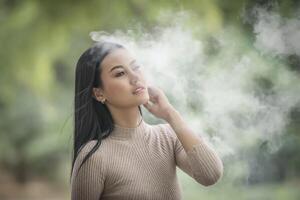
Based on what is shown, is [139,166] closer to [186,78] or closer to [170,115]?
[170,115]

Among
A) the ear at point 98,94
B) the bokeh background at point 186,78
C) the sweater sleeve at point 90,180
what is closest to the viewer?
the sweater sleeve at point 90,180

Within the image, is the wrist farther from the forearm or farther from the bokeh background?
the bokeh background

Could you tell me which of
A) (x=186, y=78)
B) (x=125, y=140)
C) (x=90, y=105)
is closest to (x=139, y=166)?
(x=125, y=140)

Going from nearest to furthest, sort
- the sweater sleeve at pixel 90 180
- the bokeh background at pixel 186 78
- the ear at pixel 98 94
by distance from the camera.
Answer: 1. the sweater sleeve at pixel 90 180
2. the ear at pixel 98 94
3. the bokeh background at pixel 186 78

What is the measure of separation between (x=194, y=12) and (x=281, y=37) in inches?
11.6

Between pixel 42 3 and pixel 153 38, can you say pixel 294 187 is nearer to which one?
→ pixel 153 38

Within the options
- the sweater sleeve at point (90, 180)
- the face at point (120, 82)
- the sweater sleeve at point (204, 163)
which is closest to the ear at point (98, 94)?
the face at point (120, 82)

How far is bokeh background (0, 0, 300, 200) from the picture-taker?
166 cm

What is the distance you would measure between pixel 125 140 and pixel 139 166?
0.28 ft

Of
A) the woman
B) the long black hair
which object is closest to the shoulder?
the woman

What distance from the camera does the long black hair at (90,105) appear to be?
1.47 metres

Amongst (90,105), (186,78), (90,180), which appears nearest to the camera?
(90,180)

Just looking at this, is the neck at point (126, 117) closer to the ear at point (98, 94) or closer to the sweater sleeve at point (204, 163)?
the ear at point (98, 94)

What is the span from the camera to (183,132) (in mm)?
1424
